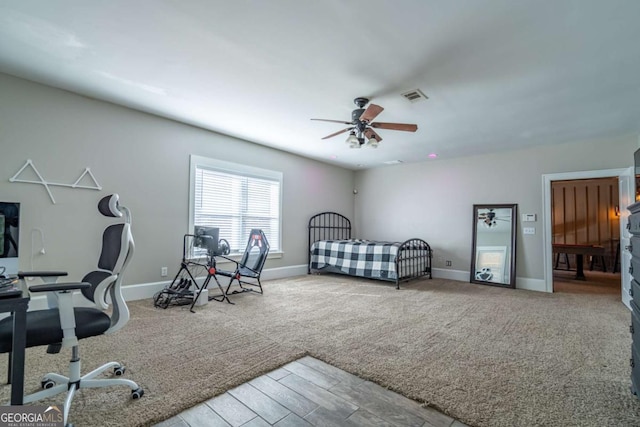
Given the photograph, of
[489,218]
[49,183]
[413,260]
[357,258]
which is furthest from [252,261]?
[489,218]

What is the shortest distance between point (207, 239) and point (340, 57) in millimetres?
2703

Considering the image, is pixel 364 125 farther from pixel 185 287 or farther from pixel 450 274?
pixel 450 274

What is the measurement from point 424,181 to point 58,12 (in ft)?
19.2

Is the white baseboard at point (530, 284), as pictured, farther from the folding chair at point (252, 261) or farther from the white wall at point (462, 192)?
the folding chair at point (252, 261)

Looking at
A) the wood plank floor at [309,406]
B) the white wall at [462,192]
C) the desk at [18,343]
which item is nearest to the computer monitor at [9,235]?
the desk at [18,343]

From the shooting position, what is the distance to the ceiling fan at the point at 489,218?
207 inches

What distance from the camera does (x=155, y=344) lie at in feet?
7.84

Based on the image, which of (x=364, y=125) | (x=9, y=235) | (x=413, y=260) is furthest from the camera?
(x=413, y=260)

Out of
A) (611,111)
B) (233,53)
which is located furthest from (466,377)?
(611,111)

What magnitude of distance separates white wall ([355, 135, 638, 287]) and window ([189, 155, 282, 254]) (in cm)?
258

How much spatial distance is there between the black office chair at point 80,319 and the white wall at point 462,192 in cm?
551

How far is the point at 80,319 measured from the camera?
157 centimetres

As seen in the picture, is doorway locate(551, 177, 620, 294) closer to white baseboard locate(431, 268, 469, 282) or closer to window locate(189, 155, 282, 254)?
white baseboard locate(431, 268, 469, 282)

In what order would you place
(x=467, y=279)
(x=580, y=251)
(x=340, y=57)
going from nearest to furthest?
(x=340, y=57)
(x=467, y=279)
(x=580, y=251)
